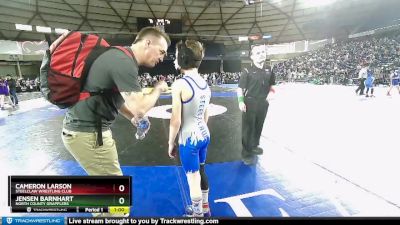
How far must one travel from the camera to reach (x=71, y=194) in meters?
1.45

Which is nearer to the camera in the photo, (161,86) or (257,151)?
(161,86)

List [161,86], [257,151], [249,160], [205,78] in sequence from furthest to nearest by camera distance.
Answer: [257,151] < [249,160] < [205,78] < [161,86]

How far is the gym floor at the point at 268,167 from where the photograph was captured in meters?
1.90

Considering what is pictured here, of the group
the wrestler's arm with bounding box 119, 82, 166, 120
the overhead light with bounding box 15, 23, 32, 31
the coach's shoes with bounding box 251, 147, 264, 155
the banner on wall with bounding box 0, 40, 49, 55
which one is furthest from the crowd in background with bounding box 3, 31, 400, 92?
the wrestler's arm with bounding box 119, 82, 166, 120

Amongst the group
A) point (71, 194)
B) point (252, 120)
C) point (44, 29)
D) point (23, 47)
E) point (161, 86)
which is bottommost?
point (71, 194)

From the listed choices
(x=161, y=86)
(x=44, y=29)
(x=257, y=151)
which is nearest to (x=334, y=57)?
(x=257, y=151)

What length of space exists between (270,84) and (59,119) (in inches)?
147

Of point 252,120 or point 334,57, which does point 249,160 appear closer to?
point 252,120

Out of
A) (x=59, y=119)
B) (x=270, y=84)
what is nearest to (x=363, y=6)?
(x=270, y=84)

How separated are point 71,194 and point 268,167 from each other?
192 centimetres

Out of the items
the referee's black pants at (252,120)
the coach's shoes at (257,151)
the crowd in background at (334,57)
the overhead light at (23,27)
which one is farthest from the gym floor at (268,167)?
the overhead light at (23,27)

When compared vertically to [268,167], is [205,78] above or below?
above

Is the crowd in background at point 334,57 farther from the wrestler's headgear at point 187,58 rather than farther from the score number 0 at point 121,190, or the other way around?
the score number 0 at point 121,190

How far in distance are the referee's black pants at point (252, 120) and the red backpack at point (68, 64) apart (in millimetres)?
2055
